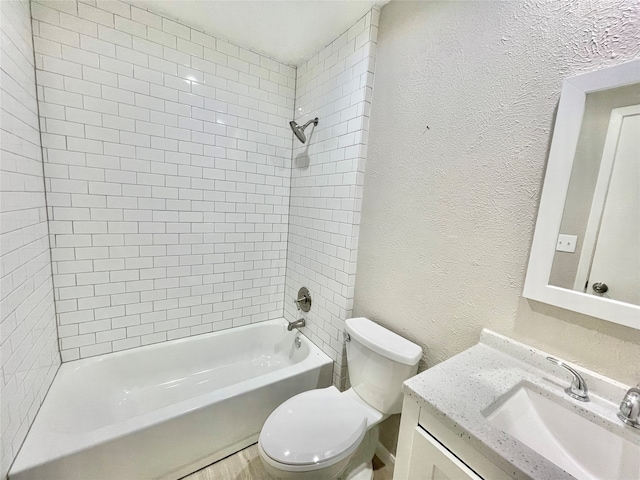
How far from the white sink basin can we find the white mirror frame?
285 mm

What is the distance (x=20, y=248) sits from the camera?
1099 millimetres

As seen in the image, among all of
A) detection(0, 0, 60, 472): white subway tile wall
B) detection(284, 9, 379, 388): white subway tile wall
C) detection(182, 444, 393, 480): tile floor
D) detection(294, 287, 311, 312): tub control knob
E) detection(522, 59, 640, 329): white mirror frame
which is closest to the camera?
detection(522, 59, 640, 329): white mirror frame

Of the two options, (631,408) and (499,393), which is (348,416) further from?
(631,408)

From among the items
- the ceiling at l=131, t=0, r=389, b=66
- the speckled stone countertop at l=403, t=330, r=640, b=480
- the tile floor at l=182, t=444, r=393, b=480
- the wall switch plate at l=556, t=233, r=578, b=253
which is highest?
the ceiling at l=131, t=0, r=389, b=66

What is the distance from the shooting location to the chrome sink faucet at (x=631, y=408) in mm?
662

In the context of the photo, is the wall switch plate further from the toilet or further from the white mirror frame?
the toilet

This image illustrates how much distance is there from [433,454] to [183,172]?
190 cm

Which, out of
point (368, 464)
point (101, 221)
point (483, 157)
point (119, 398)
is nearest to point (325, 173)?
point (483, 157)

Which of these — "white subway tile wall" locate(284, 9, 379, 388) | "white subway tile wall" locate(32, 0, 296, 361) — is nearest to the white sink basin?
"white subway tile wall" locate(284, 9, 379, 388)

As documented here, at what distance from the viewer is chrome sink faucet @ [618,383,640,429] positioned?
662 millimetres

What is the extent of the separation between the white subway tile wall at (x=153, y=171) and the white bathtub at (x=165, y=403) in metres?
0.15

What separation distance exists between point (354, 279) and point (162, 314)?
1.35 m

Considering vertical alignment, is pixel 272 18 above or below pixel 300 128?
above

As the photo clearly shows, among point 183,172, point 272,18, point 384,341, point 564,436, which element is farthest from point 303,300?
point 272,18
